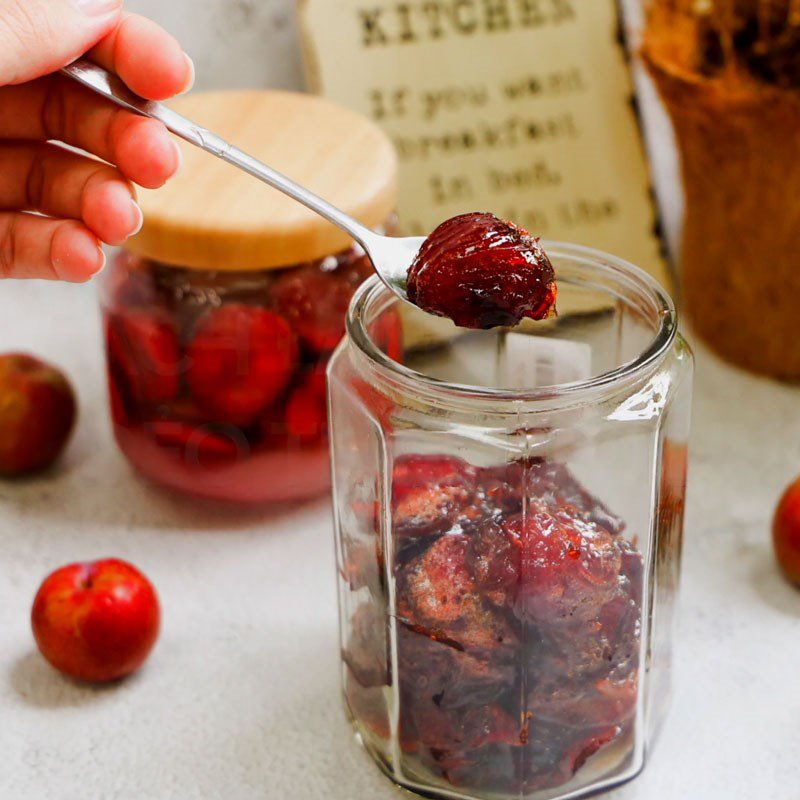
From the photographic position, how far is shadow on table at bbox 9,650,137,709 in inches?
28.9

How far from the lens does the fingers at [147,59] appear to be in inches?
24.2

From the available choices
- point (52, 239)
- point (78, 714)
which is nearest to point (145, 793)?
point (78, 714)

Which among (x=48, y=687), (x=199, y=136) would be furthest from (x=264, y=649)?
(x=199, y=136)

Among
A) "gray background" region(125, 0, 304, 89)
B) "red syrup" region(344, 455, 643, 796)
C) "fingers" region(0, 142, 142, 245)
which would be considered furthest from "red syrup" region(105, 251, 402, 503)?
"gray background" region(125, 0, 304, 89)

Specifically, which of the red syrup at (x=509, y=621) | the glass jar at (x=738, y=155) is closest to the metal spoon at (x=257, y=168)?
the red syrup at (x=509, y=621)

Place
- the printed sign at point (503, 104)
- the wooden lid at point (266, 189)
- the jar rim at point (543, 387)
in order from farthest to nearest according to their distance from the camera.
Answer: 1. the printed sign at point (503, 104)
2. the wooden lid at point (266, 189)
3. the jar rim at point (543, 387)

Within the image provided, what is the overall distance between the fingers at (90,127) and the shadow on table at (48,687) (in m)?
0.31

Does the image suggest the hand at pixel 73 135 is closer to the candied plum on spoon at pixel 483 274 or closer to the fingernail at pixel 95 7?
the fingernail at pixel 95 7

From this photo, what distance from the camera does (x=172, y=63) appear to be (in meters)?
0.61

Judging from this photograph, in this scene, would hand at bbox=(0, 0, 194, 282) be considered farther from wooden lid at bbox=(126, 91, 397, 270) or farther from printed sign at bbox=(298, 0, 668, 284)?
printed sign at bbox=(298, 0, 668, 284)

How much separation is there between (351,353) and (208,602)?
26 centimetres

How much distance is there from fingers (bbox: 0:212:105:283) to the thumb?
3.6 inches

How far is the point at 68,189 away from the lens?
71 cm

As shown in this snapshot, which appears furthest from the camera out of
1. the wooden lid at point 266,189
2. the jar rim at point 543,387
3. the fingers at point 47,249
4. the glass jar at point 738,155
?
the glass jar at point 738,155
